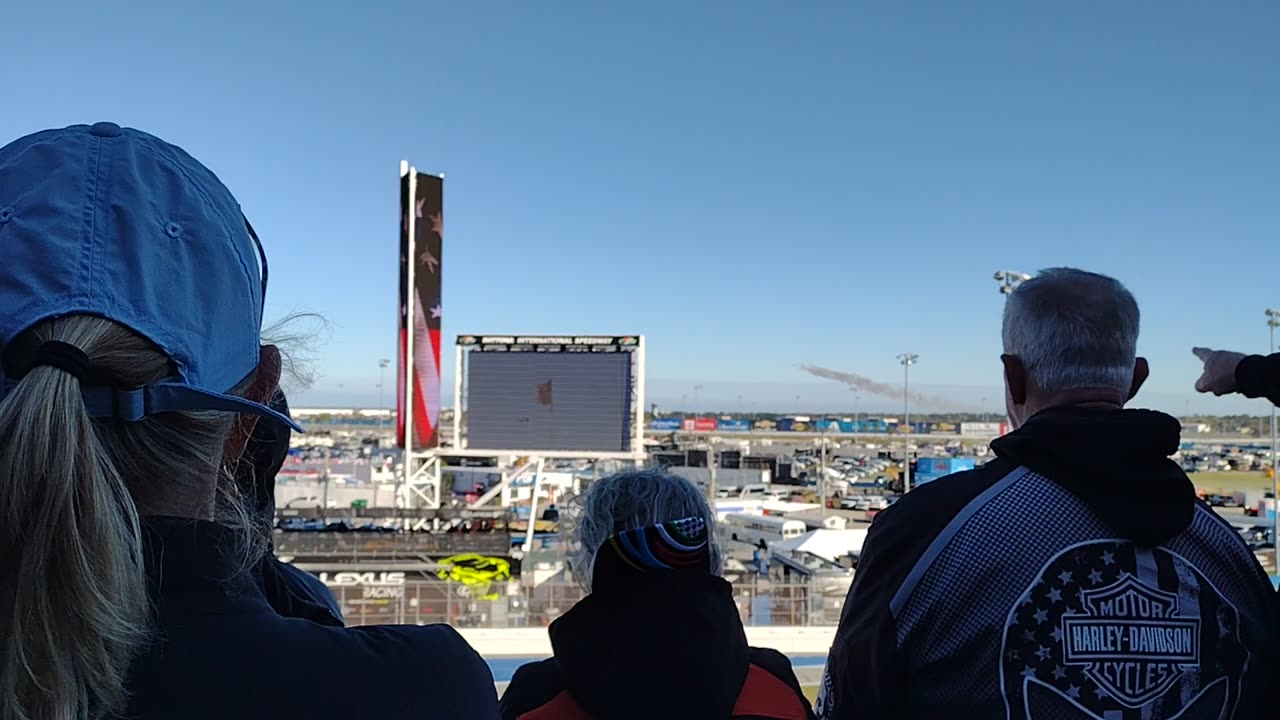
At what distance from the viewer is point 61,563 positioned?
2.18 ft

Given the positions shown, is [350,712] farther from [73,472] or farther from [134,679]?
[73,472]

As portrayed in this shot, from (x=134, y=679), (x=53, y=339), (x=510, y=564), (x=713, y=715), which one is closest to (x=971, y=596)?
(x=713, y=715)

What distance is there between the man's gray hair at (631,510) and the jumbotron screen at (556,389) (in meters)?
17.3

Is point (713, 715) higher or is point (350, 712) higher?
point (350, 712)

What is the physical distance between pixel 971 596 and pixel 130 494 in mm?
1287

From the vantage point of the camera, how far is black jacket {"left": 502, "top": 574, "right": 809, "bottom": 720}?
161 cm

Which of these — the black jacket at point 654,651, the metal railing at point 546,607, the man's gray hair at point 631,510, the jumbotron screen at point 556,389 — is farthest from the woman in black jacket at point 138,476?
the jumbotron screen at point 556,389

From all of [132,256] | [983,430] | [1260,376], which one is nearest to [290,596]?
[132,256]

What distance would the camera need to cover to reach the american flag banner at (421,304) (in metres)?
24.3

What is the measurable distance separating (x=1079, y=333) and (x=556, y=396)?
732 inches

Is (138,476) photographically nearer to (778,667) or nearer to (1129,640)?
(778,667)

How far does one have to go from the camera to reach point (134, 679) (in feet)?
2.32

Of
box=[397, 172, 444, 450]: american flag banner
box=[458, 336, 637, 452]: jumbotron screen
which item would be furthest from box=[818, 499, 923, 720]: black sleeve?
box=[397, 172, 444, 450]: american flag banner

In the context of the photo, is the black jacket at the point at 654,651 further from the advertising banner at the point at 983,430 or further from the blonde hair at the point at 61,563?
the advertising banner at the point at 983,430
